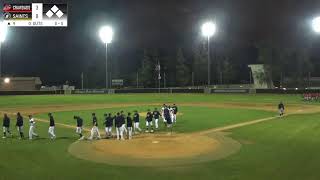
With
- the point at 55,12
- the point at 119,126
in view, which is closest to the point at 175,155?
the point at 119,126

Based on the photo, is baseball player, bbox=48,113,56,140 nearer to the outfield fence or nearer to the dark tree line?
the outfield fence

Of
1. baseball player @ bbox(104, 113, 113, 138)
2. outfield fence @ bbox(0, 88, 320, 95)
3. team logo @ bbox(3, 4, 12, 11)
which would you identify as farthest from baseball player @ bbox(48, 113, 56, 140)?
outfield fence @ bbox(0, 88, 320, 95)

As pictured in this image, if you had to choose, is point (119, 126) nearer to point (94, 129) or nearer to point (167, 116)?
point (94, 129)

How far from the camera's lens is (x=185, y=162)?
18.9m

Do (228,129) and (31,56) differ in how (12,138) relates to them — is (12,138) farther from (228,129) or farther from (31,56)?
(31,56)

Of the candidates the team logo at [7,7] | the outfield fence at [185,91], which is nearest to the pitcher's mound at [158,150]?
the team logo at [7,7]

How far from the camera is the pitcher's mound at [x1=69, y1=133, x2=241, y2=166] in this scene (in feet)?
63.8

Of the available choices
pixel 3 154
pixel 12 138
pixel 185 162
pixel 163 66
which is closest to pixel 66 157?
pixel 3 154

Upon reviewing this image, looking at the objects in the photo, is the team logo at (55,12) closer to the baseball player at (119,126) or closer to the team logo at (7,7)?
the team logo at (7,7)

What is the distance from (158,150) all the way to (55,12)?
19.8m

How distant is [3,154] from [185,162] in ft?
30.7
